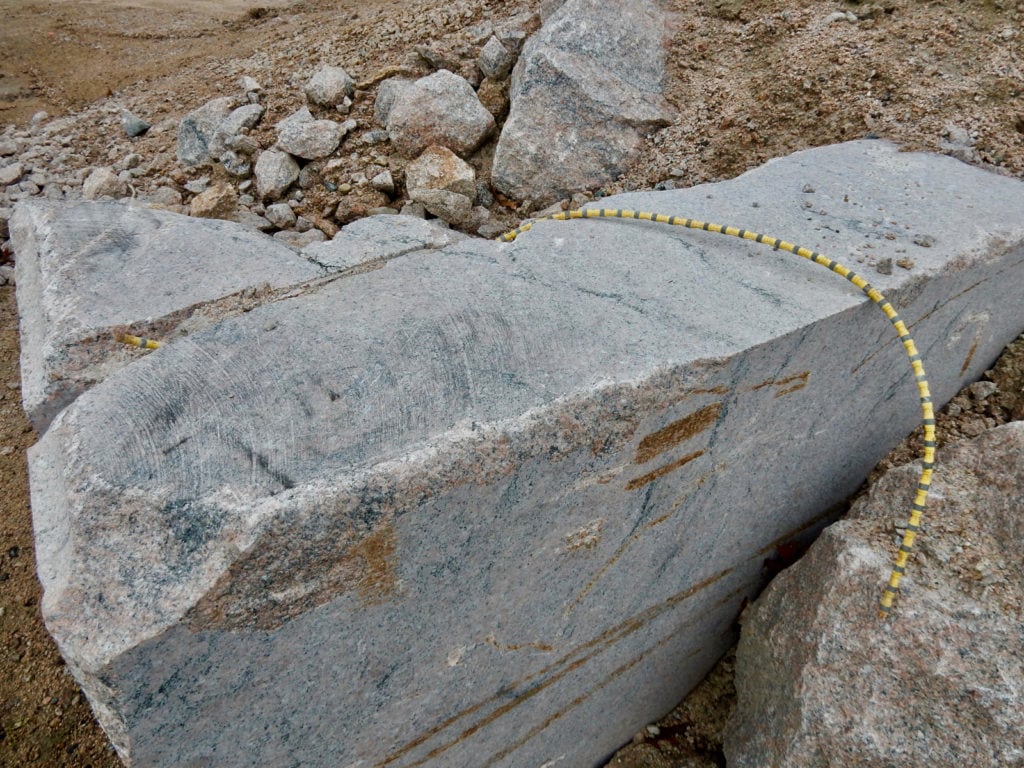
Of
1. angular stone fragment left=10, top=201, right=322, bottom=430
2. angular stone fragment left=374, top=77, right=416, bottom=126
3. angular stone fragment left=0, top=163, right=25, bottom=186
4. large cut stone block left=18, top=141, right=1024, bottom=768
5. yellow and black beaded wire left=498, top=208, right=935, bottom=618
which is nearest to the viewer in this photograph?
large cut stone block left=18, top=141, right=1024, bottom=768

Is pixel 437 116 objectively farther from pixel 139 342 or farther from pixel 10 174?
pixel 10 174

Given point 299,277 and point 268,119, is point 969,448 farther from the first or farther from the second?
point 268,119

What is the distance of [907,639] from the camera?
1397 millimetres

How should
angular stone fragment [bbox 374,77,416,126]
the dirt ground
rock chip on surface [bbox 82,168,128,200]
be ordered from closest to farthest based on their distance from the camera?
the dirt ground, angular stone fragment [bbox 374,77,416,126], rock chip on surface [bbox 82,168,128,200]

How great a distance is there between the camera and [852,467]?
1.90 meters

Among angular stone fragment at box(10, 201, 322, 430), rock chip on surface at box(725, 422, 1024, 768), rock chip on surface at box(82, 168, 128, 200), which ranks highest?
angular stone fragment at box(10, 201, 322, 430)

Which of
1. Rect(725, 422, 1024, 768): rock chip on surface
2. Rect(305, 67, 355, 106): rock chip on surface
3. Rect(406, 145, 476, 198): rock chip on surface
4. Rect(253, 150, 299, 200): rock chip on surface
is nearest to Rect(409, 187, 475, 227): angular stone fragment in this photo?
Rect(406, 145, 476, 198): rock chip on surface

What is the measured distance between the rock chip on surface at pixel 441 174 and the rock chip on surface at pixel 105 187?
1285mm

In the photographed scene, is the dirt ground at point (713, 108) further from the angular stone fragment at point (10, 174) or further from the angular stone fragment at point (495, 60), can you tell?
the angular stone fragment at point (10, 174)

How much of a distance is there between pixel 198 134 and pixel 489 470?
2526mm

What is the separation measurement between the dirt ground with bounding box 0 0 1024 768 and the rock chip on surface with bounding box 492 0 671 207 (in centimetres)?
10

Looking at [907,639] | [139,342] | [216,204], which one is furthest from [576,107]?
Result: [907,639]

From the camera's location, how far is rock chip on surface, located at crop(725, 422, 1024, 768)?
4.32ft

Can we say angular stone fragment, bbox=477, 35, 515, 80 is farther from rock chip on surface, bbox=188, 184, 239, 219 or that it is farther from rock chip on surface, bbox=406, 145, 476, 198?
rock chip on surface, bbox=188, 184, 239, 219
